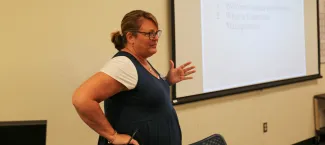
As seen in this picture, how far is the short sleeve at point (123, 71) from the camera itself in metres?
1.24

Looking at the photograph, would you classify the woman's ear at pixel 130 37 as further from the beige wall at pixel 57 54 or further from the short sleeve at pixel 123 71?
the beige wall at pixel 57 54

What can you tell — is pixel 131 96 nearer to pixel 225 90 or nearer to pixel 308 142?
pixel 225 90

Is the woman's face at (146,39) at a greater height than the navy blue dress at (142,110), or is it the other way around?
the woman's face at (146,39)

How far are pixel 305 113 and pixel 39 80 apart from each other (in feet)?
9.73

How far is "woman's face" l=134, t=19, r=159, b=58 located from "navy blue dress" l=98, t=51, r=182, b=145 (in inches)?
2.4

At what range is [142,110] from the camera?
4.34 feet

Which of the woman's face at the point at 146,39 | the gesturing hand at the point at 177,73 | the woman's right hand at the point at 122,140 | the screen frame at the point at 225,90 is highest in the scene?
the woman's face at the point at 146,39

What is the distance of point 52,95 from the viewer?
1875 millimetres

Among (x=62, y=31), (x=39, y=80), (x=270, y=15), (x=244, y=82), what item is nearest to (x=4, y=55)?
(x=39, y=80)

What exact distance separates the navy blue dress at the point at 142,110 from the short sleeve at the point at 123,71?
1.1 inches

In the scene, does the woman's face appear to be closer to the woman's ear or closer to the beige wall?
the woman's ear

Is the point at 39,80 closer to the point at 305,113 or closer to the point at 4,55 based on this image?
the point at 4,55

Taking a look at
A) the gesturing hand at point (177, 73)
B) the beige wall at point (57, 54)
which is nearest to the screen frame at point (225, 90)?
the beige wall at point (57, 54)

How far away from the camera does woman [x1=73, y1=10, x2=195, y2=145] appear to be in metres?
1.22
